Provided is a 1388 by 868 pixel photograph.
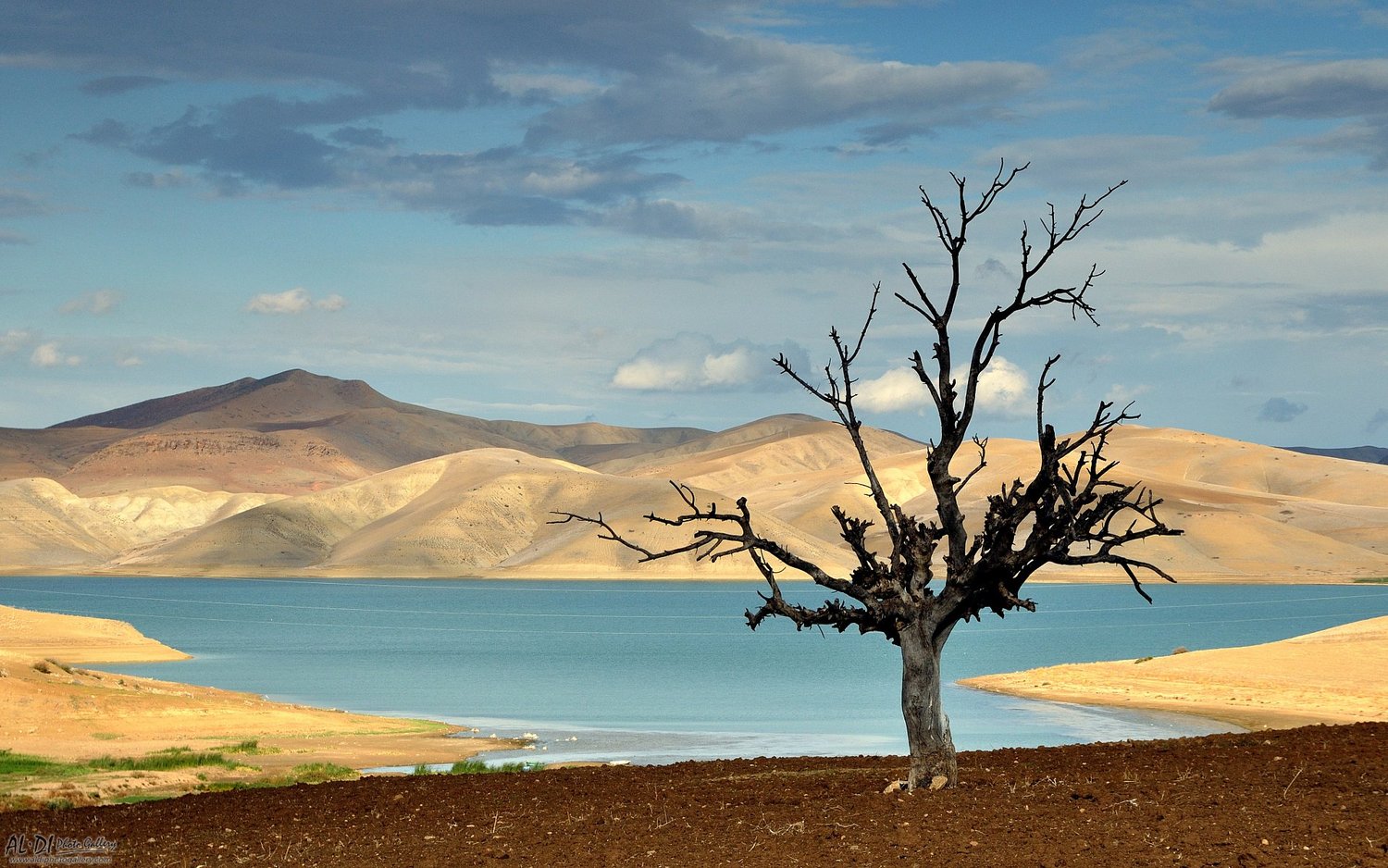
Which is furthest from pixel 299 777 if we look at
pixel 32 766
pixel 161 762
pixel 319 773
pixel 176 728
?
pixel 176 728

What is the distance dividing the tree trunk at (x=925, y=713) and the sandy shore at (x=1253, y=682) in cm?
2541

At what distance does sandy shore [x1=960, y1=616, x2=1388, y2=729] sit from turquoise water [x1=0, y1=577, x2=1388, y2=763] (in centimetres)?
203

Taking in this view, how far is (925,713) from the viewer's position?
1623cm

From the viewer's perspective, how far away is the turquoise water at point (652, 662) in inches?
1638

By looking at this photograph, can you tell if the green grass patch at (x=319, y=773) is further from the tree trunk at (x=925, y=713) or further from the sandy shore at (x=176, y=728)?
the tree trunk at (x=925, y=713)

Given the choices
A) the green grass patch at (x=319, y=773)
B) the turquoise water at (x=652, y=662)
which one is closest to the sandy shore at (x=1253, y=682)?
the turquoise water at (x=652, y=662)

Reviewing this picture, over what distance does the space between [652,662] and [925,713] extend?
2370 inches

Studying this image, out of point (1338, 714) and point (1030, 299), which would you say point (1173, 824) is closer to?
point (1030, 299)

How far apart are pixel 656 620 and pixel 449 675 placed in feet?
198

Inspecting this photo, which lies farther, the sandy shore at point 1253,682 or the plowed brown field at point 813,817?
the sandy shore at point 1253,682

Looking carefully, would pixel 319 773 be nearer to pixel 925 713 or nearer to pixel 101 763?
pixel 101 763

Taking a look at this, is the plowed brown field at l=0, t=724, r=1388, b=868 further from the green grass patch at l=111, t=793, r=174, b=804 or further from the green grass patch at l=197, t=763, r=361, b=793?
the green grass patch at l=197, t=763, r=361, b=793

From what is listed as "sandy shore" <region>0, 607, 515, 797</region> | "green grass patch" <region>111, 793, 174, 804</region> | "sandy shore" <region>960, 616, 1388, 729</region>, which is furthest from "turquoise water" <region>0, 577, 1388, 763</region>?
"green grass patch" <region>111, 793, 174, 804</region>

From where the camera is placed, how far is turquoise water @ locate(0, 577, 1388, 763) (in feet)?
136
